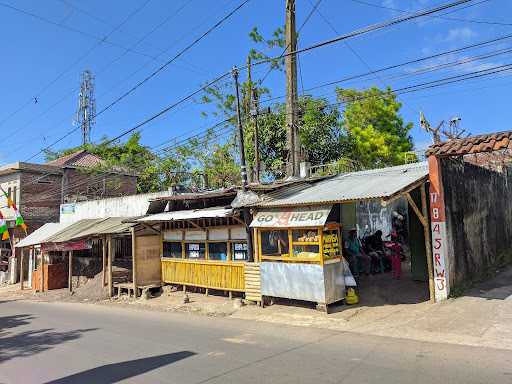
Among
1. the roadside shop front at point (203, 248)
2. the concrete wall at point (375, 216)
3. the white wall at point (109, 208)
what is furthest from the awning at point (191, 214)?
the concrete wall at point (375, 216)

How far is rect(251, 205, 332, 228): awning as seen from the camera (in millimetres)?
10922

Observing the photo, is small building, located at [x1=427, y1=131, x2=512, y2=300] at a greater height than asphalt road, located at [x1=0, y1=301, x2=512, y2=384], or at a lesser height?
greater

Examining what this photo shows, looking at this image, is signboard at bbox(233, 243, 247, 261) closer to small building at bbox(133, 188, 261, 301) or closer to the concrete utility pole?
small building at bbox(133, 188, 261, 301)

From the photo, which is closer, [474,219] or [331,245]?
[331,245]

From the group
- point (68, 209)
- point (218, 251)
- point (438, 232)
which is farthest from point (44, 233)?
point (438, 232)

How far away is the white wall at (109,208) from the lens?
20234mm

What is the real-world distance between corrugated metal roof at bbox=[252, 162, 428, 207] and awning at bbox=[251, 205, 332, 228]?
0.27m

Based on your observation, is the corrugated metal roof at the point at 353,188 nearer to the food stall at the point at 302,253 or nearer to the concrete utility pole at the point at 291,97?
the food stall at the point at 302,253

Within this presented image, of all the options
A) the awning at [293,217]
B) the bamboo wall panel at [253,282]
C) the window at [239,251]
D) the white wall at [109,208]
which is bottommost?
the bamboo wall panel at [253,282]

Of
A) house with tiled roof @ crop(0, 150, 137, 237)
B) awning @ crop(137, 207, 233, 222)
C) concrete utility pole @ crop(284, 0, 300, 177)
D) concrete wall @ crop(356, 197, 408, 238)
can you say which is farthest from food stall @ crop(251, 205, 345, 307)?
Result: house with tiled roof @ crop(0, 150, 137, 237)

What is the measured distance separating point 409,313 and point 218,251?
7033mm

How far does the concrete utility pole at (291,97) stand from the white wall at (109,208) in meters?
6.50

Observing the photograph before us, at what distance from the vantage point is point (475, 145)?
10.4 meters

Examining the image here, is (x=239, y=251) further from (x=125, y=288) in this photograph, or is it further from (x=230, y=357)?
(x=230, y=357)
